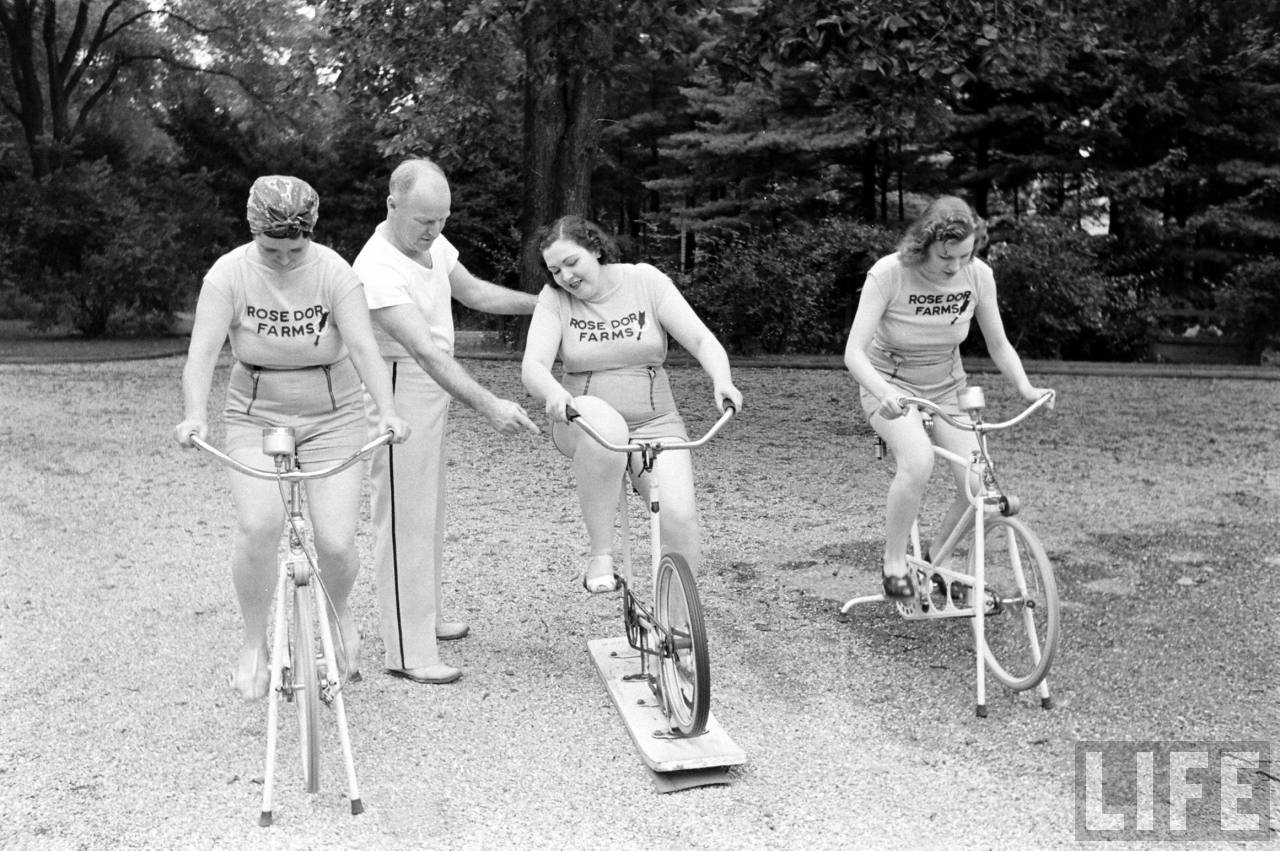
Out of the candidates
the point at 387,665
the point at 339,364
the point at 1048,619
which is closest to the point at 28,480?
the point at 387,665

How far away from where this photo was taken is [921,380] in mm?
5539

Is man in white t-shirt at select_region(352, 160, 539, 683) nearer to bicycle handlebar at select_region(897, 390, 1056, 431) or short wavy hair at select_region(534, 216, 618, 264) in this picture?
short wavy hair at select_region(534, 216, 618, 264)

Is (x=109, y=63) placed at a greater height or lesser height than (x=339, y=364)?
greater

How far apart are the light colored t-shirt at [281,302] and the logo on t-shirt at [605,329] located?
0.86 metres

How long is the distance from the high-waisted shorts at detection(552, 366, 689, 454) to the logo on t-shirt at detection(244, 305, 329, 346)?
1.05 meters

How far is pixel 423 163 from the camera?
4.72 m

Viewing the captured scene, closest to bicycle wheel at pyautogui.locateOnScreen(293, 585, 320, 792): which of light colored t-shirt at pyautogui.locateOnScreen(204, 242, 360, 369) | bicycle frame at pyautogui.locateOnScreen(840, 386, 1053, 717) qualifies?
light colored t-shirt at pyautogui.locateOnScreen(204, 242, 360, 369)

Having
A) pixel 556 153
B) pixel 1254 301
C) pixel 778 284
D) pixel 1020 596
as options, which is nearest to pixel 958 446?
pixel 1020 596

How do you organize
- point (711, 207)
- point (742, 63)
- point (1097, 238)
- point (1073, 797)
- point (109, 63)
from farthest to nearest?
point (109, 63), point (711, 207), point (1097, 238), point (742, 63), point (1073, 797)

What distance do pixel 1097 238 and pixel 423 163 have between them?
18.5 metres

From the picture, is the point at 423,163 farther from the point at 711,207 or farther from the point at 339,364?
the point at 711,207

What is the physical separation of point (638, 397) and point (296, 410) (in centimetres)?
121

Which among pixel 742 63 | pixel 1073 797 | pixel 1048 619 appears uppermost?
pixel 742 63

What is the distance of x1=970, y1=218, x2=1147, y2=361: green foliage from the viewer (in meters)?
19.0
